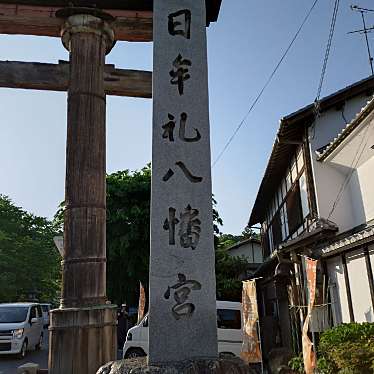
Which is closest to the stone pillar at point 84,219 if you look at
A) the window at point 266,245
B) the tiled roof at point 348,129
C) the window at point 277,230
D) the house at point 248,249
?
the tiled roof at point 348,129

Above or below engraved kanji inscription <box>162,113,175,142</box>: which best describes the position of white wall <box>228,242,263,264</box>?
above

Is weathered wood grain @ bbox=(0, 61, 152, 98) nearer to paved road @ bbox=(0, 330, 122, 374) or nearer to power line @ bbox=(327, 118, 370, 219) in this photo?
power line @ bbox=(327, 118, 370, 219)

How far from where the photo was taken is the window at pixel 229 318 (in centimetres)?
1283

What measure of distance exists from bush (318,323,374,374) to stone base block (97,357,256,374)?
5279 mm

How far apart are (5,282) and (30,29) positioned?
96.6 feet

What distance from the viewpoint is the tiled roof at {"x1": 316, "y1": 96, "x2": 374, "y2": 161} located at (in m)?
9.19

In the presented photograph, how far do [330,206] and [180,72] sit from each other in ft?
27.1

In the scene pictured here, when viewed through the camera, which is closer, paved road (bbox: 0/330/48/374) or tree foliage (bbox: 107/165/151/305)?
paved road (bbox: 0/330/48/374)

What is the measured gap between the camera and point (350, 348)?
8156 mm

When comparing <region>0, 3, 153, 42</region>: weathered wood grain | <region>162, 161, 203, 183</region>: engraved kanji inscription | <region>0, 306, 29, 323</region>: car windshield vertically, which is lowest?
<region>0, 306, 29, 323</region>: car windshield

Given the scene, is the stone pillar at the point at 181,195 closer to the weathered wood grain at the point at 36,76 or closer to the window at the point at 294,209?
the weathered wood grain at the point at 36,76

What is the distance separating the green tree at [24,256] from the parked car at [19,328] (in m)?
16.1

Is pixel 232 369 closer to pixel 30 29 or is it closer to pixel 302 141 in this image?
pixel 30 29

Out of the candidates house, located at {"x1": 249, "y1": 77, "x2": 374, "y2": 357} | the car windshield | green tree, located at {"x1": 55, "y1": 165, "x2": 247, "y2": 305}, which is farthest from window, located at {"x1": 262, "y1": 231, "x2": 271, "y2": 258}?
the car windshield
